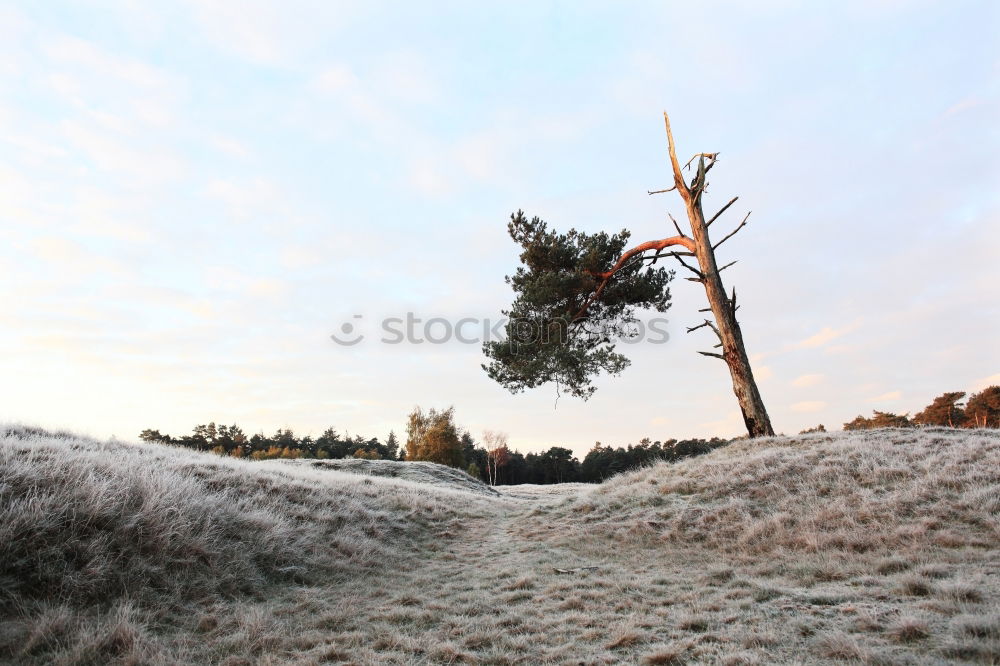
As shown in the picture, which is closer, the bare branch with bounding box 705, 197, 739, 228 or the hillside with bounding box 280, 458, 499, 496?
the bare branch with bounding box 705, 197, 739, 228

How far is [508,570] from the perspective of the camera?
7.18 meters

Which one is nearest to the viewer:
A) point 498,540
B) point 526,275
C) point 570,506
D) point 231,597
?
point 231,597

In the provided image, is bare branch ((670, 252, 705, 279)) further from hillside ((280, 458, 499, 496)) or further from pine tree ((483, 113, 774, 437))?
hillside ((280, 458, 499, 496))

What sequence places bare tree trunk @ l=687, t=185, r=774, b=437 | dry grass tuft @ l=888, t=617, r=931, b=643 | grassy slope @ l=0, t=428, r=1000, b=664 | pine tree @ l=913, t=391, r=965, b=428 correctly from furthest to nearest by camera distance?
1. pine tree @ l=913, t=391, r=965, b=428
2. bare tree trunk @ l=687, t=185, r=774, b=437
3. grassy slope @ l=0, t=428, r=1000, b=664
4. dry grass tuft @ l=888, t=617, r=931, b=643

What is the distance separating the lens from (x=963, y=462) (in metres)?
8.42

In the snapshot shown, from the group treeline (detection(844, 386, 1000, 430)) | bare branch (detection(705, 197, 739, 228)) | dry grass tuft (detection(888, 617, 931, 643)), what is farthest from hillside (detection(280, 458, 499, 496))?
treeline (detection(844, 386, 1000, 430))

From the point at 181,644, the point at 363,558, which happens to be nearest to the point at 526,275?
the point at 363,558

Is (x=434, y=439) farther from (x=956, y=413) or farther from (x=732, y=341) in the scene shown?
(x=956, y=413)

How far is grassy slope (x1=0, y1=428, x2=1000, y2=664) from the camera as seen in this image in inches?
158

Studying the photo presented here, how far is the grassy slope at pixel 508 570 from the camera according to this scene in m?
4.00

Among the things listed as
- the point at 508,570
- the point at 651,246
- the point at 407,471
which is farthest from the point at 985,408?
the point at 508,570

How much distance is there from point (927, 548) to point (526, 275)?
44.3 feet

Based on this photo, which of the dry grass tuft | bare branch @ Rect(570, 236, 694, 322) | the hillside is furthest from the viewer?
the hillside

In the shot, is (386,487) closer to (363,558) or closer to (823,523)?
(363,558)
